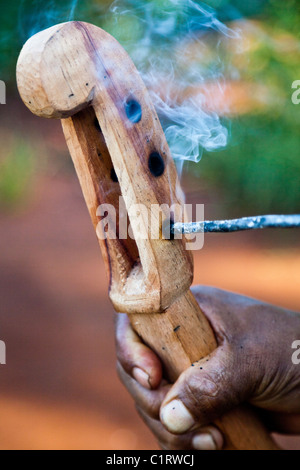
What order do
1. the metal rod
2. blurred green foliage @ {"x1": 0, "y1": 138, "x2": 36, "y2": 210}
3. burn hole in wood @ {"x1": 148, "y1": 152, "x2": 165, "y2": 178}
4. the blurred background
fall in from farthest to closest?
blurred green foliage @ {"x1": 0, "y1": 138, "x2": 36, "y2": 210} → the blurred background → burn hole in wood @ {"x1": 148, "y1": 152, "x2": 165, "y2": 178} → the metal rod

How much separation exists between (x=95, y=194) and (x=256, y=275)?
62.1 inches

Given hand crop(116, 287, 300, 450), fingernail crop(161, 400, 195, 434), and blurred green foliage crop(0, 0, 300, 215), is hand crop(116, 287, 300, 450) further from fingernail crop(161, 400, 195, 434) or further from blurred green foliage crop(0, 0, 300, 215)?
blurred green foliage crop(0, 0, 300, 215)

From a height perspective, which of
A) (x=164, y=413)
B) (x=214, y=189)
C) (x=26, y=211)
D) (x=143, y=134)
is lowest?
(x=26, y=211)

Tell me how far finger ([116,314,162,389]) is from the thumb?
2.0 inches

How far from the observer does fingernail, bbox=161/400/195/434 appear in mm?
556

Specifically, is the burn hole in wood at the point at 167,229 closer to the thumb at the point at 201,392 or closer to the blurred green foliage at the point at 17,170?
the thumb at the point at 201,392

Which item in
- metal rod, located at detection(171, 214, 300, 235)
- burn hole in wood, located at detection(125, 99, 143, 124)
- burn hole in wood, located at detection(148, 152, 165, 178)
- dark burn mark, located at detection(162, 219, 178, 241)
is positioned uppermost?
burn hole in wood, located at detection(125, 99, 143, 124)

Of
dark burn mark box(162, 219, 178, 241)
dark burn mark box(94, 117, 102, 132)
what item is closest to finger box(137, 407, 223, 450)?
dark burn mark box(162, 219, 178, 241)

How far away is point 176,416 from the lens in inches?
21.9

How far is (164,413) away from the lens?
1.84 ft

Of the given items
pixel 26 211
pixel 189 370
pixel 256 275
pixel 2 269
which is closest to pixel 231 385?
pixel 189 370

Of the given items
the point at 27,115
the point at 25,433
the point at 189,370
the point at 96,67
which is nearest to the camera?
the point at 96,67

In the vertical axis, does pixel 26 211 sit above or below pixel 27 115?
below

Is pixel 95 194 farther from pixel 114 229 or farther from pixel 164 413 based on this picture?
pixel 164 413
